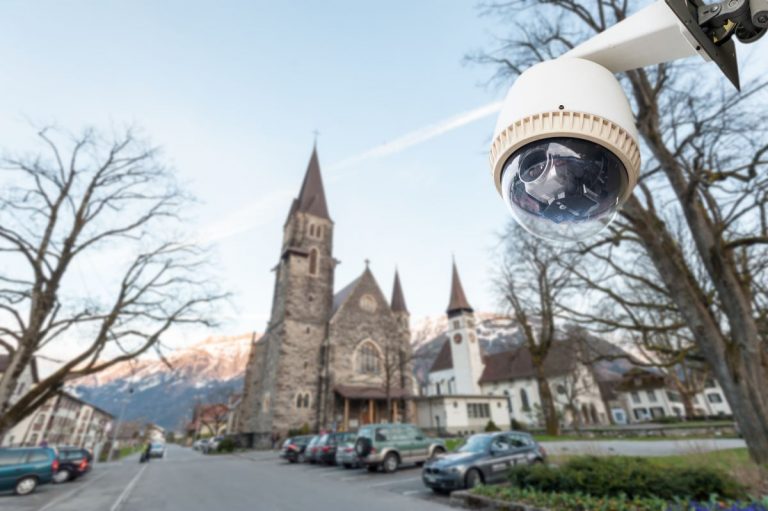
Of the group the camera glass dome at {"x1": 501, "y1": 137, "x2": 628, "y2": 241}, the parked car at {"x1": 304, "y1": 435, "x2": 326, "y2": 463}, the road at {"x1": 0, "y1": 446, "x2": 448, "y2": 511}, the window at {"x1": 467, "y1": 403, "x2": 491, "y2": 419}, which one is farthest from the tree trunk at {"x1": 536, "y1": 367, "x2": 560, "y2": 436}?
the camera glass dome at {"x1": 501, "y1": 137, "x2": 628, "y2": 241}

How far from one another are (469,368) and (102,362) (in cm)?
4208

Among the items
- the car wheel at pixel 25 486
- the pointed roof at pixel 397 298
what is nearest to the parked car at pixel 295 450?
the car wheel at pixel 25 486

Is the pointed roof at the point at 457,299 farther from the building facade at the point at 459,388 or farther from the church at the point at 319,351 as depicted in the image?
the church at the point at 319,351

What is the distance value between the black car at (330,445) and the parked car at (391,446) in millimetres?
3725

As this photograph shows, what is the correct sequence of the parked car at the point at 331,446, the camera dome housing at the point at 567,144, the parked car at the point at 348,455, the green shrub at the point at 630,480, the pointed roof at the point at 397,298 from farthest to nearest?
the pointed roof at the point at 397,298 → the parked car at the point at 331,446 → the parked car at the point at 348,455 → the green shrub at the point at 630,480 → the camera dome housing at the point at 567,144

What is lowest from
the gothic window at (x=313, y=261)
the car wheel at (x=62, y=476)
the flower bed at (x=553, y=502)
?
the car wheel at (x=62, y=476)

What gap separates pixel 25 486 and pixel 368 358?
23.7 meters

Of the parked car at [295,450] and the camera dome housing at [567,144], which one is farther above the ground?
the camera dome housing at [567,144]

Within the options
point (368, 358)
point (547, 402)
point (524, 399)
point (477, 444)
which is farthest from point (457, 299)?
point (477, 444)

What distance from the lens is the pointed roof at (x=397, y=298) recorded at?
1610 inches

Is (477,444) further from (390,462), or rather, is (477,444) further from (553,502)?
(390,462)

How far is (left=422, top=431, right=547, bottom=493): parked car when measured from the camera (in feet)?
31.0

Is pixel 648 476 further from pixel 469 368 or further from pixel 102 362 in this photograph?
pixel 469 368

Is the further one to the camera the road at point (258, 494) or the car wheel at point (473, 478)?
the car wheel at point (473, 478)
